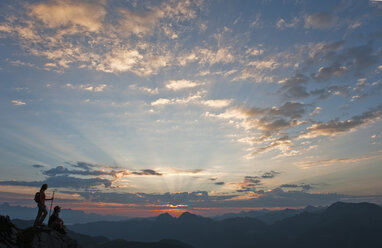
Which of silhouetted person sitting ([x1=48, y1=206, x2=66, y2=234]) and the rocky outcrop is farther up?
silhouetted person sitting ([x1=48, y1=206, x2=66, y2=234])

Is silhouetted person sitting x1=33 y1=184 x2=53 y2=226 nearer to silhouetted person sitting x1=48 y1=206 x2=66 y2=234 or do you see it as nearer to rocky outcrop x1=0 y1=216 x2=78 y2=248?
rocky outcrop x1=0 y1=216 x2=78 y2=248

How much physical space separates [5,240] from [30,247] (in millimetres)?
2637

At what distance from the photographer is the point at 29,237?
23.2 m

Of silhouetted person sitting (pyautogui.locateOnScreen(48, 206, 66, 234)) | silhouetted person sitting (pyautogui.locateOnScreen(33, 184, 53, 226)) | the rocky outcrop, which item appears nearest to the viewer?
the rocky outcrop

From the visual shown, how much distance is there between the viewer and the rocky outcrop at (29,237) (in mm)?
21053

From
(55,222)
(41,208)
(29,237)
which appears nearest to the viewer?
(29,237)

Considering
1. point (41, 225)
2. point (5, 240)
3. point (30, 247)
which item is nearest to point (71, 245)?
point (41, 225)

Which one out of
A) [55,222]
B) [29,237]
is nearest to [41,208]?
[55,222]

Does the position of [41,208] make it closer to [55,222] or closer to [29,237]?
[55,222]

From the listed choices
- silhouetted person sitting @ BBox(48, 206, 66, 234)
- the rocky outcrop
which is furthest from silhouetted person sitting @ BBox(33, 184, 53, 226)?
silhouetted person sitting @ BBox(48, 206, 66, 234)

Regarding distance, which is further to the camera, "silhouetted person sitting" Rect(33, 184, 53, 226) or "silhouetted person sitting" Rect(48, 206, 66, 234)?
"silhouetted person sitting" Rect(48, 206, 66, 234)

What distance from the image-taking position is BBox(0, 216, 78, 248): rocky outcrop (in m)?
21.1

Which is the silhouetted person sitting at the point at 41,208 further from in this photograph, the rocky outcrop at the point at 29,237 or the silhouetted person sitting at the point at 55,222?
the silhouetted person sitting at the point at 55,222

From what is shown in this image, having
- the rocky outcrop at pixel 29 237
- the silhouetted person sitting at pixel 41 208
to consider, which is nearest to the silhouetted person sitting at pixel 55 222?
the rocky outcrop at pixel 29 237
